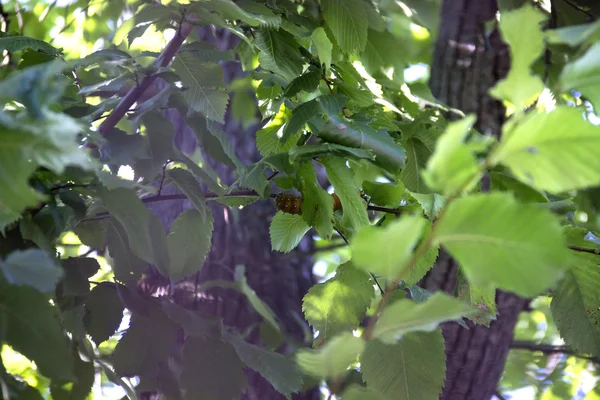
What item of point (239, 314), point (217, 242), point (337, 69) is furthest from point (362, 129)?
point (217, 242)

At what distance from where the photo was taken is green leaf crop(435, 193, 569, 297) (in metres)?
0.29

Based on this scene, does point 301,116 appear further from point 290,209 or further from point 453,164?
point 453,164

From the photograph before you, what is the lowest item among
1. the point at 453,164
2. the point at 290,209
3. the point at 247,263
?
the point at 247,263

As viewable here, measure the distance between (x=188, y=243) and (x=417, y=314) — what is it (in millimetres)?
384

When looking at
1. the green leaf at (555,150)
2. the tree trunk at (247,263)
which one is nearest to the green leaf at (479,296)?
the green leaf at (555,150)

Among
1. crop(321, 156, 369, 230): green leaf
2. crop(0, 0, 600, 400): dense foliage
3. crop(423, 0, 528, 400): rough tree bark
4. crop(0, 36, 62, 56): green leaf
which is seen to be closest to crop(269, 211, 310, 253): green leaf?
crop(0, 0, 600, 400): dense foliage

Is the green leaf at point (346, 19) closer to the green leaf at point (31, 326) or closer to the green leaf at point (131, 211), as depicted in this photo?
the green leaf at point (131, 211)

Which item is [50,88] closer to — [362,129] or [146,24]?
[362,129]

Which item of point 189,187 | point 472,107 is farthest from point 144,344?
point 472,107

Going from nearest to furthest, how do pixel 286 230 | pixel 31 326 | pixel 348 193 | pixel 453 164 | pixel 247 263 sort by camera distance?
pixel 453 164
pixel 31 326
pixel 348 193
pixel 286 230
pixel 247 263

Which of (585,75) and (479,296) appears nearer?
(585,75)

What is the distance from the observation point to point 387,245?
31 cm

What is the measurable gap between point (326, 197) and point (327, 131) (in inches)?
2.5

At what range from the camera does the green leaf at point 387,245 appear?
30 cm
